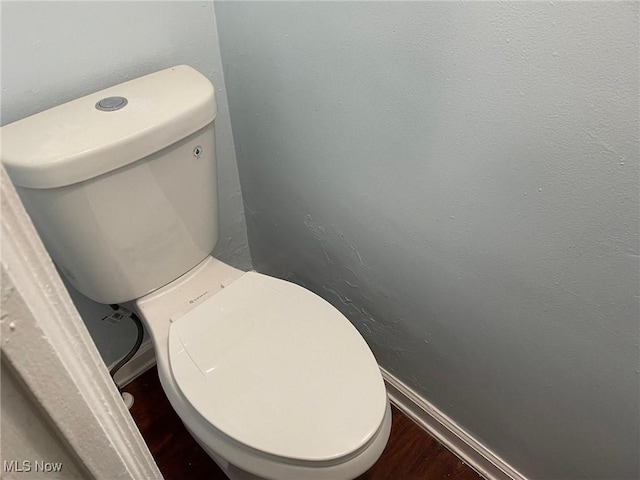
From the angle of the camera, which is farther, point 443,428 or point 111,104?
point 443,428

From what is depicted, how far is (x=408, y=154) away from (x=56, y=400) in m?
0.67

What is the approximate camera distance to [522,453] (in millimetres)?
1052

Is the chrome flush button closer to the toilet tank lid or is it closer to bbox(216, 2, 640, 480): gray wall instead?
the toilet tank lid

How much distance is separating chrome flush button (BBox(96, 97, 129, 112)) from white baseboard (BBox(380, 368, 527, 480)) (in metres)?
0.85

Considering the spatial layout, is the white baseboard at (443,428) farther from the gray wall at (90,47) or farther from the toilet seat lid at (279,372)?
the gray wall at (90,47)

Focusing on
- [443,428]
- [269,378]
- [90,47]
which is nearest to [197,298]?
[269,378]

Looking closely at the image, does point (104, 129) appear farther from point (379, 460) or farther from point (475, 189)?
point (379, 460)

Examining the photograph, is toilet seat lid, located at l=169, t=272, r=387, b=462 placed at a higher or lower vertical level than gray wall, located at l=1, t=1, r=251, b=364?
lower

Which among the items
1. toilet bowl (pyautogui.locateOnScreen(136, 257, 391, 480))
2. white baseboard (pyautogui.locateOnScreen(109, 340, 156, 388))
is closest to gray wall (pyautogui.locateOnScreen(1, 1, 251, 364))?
white baseboard (pyautogui.locateOnScreen(109, 340, 156, 388))

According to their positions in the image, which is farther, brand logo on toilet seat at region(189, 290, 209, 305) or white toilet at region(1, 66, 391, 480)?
brand logo on toilet seat at region(189, 290, 209, 305)

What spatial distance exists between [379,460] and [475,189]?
72 cm

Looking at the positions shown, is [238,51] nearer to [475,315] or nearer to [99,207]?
[99,207]

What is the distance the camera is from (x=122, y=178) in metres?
0.88

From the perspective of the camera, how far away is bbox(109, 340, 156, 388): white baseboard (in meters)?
1.35
